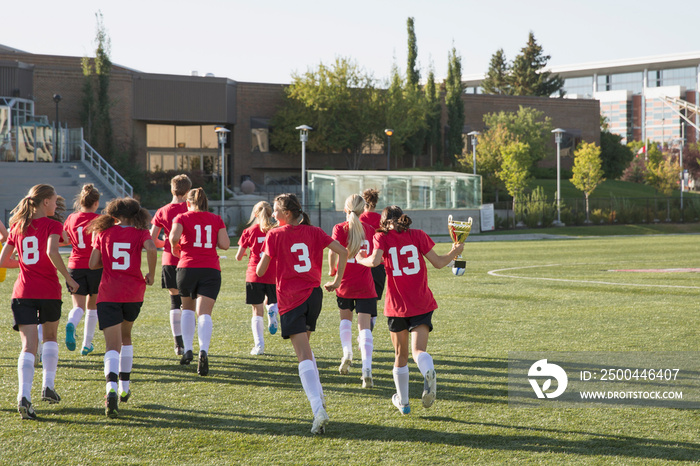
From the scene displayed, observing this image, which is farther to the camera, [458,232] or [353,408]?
[353,408]

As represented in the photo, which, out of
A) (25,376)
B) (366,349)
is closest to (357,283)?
(366,349)

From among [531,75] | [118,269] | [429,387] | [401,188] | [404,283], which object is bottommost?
[429,387]

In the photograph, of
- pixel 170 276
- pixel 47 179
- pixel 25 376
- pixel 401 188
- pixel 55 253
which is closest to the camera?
pixel 25 376

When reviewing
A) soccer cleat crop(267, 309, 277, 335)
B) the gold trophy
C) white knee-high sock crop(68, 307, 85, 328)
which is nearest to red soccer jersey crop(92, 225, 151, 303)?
white knee-high sock crop(68, 307, 85, 328)

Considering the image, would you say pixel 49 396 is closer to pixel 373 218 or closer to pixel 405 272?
pixel 405 272

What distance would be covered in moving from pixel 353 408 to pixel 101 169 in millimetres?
36273

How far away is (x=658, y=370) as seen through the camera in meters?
A: 7.39

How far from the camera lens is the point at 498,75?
96.8m

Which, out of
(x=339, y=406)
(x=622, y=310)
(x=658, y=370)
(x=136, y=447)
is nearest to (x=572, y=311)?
(x=622, y=310)

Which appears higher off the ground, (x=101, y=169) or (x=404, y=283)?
(x=101, y=169)

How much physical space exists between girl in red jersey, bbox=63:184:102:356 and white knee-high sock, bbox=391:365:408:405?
3.63m

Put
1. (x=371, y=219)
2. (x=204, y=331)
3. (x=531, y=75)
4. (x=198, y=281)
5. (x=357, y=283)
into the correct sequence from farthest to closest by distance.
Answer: (x=531, y=75), (x=371, y=219), (x=198, y=281), (x=204, y=331), (x=357, y=283)

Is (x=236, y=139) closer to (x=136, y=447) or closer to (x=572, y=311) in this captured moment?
(x=572, y=311)

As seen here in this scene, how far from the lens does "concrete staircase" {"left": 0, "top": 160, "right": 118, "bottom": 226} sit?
3453 cm
